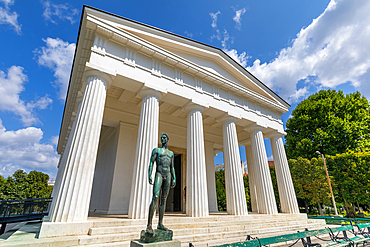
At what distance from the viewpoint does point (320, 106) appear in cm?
2555

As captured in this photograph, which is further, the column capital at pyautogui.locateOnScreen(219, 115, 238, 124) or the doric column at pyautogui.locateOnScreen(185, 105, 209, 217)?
the column capital at pyautogui.locateOnScreen(219, 115, 238, 124)

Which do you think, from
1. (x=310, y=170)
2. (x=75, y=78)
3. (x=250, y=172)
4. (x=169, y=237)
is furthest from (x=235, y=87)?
(x=310, y=170)

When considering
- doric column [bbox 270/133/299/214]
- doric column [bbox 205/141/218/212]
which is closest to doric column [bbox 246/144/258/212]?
doric column [bbox 270/133/299/214]

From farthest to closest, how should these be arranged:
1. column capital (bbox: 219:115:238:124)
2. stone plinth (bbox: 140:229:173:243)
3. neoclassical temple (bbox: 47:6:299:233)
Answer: column capital (bbox: 219:115:238:124) < neoclassical temple (bbox: 47:6:299:233) < stone plinth (bbox: 140:229:173:243)

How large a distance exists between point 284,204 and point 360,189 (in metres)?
10.0

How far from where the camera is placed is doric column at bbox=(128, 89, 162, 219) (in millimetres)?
8690

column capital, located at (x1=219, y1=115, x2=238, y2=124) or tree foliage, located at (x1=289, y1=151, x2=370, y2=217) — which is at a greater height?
column capital, located at (x1=219, y1=115, x2=238, y2=124)

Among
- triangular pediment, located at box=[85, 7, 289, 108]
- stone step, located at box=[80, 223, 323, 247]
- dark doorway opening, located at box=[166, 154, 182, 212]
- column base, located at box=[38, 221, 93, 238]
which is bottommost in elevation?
stone step, located at box=[80, 223, 323, 247]

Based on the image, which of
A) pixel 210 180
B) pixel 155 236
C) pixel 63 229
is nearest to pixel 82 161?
pixel 63 229

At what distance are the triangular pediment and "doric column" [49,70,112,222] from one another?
3.53m

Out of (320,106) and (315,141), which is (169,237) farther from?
(320,106)

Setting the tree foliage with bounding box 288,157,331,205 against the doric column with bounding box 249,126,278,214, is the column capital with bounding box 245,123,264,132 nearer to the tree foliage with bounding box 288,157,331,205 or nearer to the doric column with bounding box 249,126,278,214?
the doric column with bounding box 249,126,278,214

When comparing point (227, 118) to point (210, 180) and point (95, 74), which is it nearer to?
point (210, 180)

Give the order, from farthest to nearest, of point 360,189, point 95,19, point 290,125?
point 290,125 < point 360,189 < point 95,19
